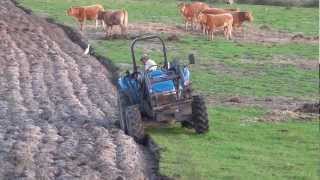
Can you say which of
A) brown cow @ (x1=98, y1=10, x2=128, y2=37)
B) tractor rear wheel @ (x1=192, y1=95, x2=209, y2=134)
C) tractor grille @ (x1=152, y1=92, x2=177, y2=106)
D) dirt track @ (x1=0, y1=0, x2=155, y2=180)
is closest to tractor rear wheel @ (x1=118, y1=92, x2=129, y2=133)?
dirt track @ (x1=0, y1=0, x2=155, y2=180)

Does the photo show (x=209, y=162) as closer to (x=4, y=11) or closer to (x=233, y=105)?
(x=233, y=105)

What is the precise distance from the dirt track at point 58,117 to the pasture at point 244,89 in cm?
93

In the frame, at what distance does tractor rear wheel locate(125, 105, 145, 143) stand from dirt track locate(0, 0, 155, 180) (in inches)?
8.2

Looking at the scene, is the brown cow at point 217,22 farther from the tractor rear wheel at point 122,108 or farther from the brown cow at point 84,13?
the tractor rear wheel at point 122,108

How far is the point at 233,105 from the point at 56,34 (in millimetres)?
14562

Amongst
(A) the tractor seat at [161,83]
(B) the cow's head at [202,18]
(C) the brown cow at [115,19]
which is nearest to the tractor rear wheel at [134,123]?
(A) the tractor seat at [161,83]

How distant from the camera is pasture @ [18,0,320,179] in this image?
54.5 feet

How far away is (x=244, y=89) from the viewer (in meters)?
26.3

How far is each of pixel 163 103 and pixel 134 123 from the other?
746 mm

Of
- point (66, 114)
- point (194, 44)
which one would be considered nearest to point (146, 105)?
point (66, 114)

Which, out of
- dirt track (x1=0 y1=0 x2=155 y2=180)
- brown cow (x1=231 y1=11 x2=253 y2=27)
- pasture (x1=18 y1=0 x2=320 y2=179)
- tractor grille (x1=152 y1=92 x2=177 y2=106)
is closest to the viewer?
dirt track (x1=0 y1=0 x2=155 y2=180)

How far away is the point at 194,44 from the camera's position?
37.0 m

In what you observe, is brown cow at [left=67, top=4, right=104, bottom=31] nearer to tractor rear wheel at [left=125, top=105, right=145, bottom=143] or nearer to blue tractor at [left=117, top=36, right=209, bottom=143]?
blue tractor at [left=117, top=36, right=209, bottom=143]

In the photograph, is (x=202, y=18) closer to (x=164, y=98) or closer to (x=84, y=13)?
(x=84, y=13)
